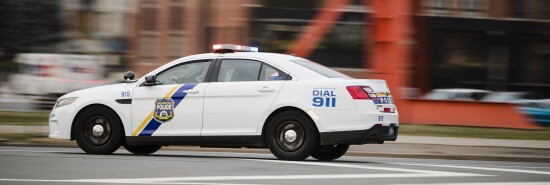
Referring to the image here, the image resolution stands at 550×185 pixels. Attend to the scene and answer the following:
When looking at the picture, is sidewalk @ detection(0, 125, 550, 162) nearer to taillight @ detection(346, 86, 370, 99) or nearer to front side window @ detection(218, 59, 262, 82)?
front side window @ detection(218, 59, 262, 82)

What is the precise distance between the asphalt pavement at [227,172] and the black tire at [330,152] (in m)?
0.68

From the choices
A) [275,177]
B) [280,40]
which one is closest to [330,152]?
[275,177]

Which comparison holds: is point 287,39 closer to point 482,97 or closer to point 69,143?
point 482,97

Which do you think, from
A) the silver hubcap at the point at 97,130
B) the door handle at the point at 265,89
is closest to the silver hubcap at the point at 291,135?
the door handle at the point at 265,89

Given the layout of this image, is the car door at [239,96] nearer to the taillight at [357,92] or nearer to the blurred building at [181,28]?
the taillight at [357,92]

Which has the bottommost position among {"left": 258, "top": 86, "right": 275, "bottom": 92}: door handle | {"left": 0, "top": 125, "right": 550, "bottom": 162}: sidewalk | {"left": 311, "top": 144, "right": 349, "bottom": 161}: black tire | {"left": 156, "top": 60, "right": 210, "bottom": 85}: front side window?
{"left": 0, "top": 125, "right": 550, "bottom": 162}: sidewalk

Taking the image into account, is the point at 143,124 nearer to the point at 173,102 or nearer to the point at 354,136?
the point at 173,102

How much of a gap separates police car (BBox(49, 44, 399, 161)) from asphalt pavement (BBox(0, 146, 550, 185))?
31cm

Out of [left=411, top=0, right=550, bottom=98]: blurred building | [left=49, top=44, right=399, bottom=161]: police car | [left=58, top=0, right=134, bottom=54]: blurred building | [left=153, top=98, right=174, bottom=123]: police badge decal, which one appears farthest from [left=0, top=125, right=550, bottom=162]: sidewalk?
[left=58, top=0, right=134, bottom=54]: blurred building

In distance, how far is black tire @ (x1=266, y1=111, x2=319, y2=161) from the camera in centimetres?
1227

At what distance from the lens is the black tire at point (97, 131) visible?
1343cm

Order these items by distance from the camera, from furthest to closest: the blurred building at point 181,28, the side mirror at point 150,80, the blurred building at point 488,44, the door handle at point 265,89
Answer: the blurred building at point 181,28, the blurred building at point 488,44, the side mirror at point 150,80, the door handle at point 265,89

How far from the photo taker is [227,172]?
10.7 meters

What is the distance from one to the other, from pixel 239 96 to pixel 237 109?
0.16 metres
